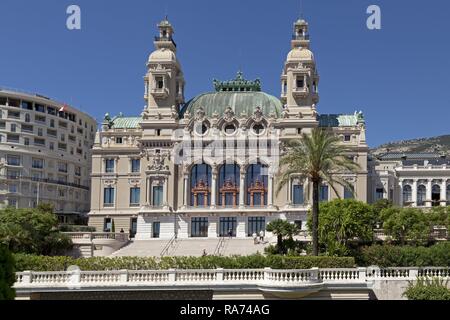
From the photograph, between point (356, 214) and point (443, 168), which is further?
point (443, 168)

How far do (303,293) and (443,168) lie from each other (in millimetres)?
73582

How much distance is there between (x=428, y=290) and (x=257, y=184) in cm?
4828

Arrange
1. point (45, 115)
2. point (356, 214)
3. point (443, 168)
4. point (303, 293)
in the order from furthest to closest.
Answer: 1. point (45, 115)
2. point (443, 168)
3. point (356, 214)
4. point (303, 293)

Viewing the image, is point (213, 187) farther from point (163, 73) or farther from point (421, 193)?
point (421, 193)

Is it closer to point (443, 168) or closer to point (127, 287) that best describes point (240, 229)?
point (443, 168)

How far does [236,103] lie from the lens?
8500 cm

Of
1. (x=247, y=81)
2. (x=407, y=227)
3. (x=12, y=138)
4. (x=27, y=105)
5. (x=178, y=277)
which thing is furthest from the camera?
(x=27, y=105)

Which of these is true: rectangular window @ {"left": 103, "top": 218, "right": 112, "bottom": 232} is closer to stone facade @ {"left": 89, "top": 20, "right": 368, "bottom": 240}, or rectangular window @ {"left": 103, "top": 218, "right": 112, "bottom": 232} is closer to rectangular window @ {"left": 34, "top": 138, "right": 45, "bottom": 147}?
stone facade @ {"left": 89, "top": 20, "right": 368, "bottom": 240}

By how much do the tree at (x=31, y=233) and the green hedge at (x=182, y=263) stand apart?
1996 cm

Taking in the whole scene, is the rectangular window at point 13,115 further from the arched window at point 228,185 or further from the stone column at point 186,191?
the arched window at point 228,185

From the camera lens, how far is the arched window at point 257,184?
Answer: 3140 inches

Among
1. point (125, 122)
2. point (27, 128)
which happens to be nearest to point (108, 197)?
point (125, 122)

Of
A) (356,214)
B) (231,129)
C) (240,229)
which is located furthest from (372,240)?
(231,129)

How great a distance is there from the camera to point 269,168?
261 feet
